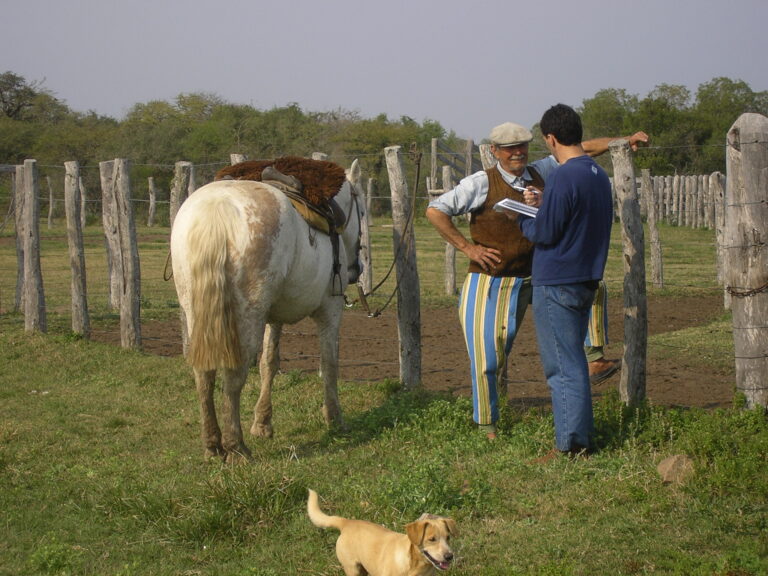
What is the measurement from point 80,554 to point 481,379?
9.28 ft

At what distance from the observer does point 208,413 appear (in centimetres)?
642

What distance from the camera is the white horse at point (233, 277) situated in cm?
610

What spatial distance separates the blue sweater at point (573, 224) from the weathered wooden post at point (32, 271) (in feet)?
25.6

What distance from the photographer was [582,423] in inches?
228

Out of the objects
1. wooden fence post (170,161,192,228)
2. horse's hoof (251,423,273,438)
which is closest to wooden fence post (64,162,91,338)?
wooden fence post (170,161,192,228)

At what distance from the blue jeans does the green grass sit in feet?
0.75

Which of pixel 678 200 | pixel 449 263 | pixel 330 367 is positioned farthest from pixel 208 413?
pixel 678 200

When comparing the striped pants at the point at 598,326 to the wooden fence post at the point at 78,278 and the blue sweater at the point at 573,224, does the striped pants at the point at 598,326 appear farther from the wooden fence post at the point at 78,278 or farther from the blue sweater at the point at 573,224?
the wooden fence post at the point at 78,278

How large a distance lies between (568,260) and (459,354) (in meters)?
4.91

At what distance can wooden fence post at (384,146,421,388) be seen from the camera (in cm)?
813

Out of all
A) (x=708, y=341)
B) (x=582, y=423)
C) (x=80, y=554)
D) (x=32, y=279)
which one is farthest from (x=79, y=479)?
(x=708, y=341)

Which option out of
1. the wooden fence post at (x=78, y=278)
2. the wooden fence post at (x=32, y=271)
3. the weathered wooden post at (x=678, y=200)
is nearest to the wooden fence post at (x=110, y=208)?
the wooden fence post at (x=78, y=278)

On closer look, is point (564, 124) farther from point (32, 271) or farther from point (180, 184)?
point (32, 271)

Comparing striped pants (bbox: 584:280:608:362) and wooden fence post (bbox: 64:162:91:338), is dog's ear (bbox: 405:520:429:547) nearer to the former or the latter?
striped pants (bbox: 584:280:608:362)
